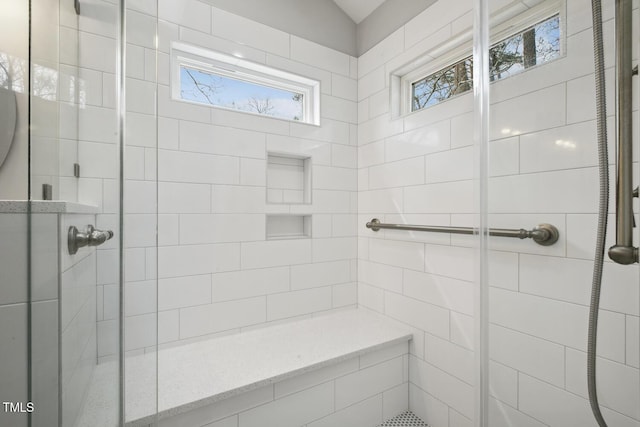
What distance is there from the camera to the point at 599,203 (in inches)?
32.3

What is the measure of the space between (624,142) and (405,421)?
4.99 feet

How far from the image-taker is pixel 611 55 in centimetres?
77

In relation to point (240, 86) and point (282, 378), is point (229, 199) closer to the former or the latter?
point (240, 86)

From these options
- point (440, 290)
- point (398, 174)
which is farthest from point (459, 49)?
point (440, 290)

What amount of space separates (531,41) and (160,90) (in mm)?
1562

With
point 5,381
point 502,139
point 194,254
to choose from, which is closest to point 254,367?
point 194,254

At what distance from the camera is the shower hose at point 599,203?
0.79 metres

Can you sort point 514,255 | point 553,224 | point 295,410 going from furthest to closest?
1. point 295,410
2. point 514,255
3. point 553,224

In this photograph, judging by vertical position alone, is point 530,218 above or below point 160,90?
below

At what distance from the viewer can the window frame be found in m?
0.96

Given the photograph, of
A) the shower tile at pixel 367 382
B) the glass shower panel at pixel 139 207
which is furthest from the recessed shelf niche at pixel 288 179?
Result: the shower tile at pixel 367 382

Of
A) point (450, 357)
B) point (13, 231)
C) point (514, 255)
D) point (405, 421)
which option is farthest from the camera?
point (405, 421)

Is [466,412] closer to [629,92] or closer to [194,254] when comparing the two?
[629,92]

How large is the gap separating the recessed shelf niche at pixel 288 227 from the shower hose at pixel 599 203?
1.31 meters
